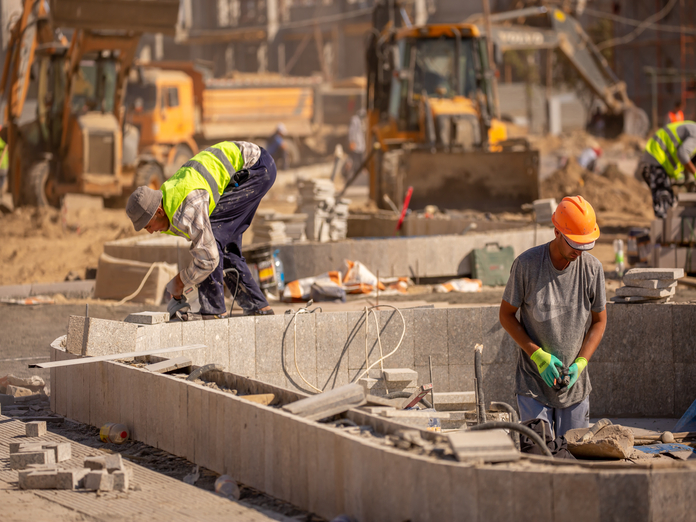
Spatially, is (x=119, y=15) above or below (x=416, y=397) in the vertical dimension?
above

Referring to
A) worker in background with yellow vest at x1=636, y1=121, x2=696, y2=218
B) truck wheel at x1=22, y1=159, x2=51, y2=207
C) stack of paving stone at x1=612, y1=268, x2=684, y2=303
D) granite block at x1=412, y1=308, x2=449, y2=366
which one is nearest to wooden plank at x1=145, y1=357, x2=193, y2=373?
granite block at x1=412, y1=308, x2=449, y2=366

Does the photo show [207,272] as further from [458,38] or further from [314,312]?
[458,38]

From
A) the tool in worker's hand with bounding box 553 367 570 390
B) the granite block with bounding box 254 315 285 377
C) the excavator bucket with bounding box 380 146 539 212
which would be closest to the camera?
the tool in worker's hand with bounding box 553 367 570 390

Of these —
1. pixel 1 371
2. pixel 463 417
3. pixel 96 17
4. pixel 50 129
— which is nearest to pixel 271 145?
pixel 50 129

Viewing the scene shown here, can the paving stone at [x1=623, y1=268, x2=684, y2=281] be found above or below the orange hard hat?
below

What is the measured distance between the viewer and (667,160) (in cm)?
1131

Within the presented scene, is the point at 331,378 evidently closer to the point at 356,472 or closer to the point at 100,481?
the point at 100,481

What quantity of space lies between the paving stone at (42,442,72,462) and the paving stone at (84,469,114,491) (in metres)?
0.55

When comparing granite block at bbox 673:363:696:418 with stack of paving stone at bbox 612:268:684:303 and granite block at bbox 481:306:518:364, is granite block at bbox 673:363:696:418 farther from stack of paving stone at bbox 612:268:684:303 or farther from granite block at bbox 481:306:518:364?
granite block at bbox 481:306:518:364

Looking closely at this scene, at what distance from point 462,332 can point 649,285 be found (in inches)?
56.0

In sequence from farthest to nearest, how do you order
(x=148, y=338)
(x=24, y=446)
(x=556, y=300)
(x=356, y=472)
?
(x=148, y=338) < (x=24, y=446) < (x=556, y=300) < (x=356, y=472)

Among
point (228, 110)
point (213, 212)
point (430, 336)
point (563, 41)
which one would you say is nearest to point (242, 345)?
point (213, 212)

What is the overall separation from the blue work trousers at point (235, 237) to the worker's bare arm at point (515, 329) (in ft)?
A: 8.62

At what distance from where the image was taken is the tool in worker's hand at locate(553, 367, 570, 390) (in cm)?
459
